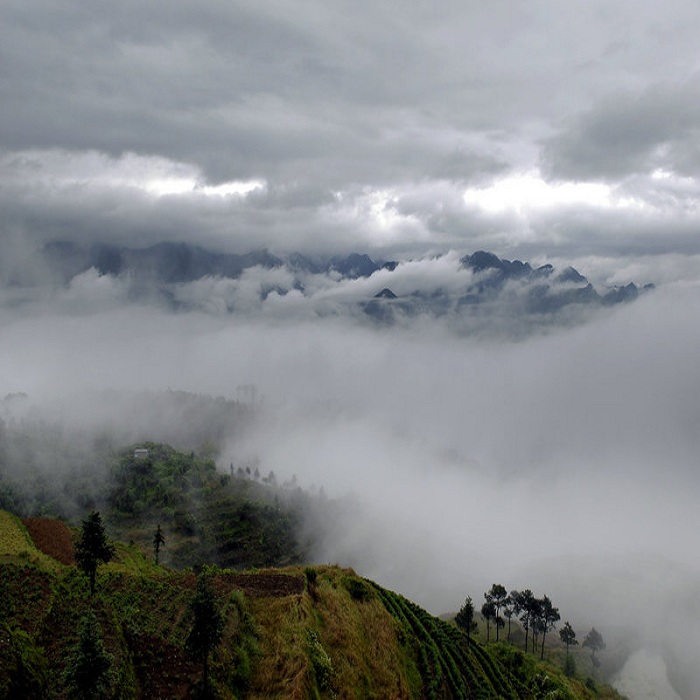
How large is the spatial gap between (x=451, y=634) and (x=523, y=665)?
1098 inches

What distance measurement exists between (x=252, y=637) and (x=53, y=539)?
244 ft

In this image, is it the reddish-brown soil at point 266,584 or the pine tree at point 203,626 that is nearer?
the pine tree at point 203,626

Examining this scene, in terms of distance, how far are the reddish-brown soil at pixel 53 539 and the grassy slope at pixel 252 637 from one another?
527 centimetres

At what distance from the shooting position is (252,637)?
259ft

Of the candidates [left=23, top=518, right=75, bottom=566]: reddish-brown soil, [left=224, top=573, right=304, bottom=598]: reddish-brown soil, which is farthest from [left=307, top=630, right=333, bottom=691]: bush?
[left=23, top=518, right=75, bottom=566]: reddish-brown soil

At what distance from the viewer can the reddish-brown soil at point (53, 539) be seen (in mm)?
117312

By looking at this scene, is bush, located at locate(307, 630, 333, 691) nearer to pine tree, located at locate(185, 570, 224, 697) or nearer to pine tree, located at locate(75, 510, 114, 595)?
pine tree, located at locate(185, 570, 224, 697)

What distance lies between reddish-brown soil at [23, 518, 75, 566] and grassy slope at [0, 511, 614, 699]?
527cm

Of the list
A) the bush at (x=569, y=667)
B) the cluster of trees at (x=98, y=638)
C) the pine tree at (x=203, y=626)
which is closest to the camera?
the cluster of trees at (x=98, y=638)

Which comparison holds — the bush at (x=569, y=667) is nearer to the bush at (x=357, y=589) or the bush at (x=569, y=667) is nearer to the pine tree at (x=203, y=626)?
the bush at (x=357, y=589)

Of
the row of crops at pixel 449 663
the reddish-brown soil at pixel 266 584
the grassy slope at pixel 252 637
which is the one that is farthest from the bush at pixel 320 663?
the row of crops at pixel 449 663

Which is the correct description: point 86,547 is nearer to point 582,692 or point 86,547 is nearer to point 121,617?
point 121,617

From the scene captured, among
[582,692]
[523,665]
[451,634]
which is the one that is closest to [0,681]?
[451,634]

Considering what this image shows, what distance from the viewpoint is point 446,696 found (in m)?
97.2
